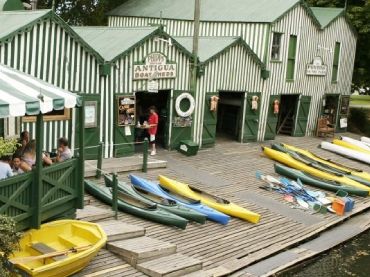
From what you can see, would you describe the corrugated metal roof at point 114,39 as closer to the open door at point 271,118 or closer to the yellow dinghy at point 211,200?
the yellow dinghy at point 211,200

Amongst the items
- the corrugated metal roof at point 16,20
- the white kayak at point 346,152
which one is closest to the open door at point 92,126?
the corrugated metal roof at point 16,20

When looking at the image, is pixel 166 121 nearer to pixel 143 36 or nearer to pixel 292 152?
pixel 143 36

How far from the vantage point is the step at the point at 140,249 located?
35.1 feet

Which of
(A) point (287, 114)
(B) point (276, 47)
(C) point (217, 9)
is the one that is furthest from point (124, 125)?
(A) point (287, 114)

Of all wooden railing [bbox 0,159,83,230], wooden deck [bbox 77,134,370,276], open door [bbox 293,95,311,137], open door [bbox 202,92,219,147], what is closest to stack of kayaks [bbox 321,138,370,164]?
wooden deck [bbox 77,134,370,276]

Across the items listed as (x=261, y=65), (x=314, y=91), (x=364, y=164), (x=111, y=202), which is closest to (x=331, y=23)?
(x=314, y=91)

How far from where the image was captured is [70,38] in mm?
→ 16422

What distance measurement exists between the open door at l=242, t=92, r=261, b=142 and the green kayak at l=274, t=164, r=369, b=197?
4130mm

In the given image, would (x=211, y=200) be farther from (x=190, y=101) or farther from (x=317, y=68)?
(x=317, y=68)

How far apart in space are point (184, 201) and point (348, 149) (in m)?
12.2

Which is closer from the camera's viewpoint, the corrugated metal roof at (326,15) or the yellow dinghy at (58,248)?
the yellow dinghy at (58,248)

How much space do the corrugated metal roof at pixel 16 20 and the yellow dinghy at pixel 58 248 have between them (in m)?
6.42

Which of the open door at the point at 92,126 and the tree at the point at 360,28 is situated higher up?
the tree at the point at 360,28

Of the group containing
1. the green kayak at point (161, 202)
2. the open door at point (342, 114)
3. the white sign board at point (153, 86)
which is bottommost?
the green kayak at point (161, 202)
